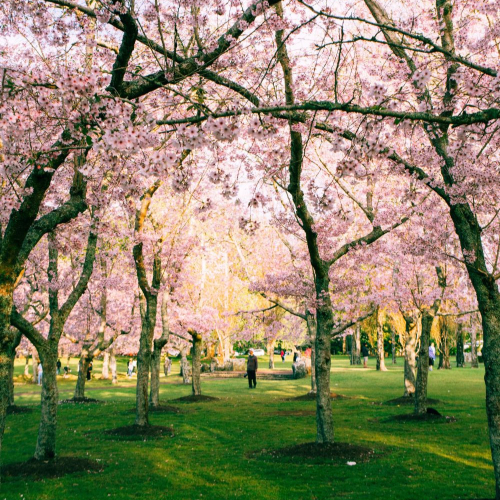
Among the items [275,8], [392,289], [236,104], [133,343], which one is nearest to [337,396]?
[392,289]

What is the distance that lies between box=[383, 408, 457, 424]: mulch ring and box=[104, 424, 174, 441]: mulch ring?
6845 mm

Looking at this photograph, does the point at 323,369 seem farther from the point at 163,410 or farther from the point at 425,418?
the point at 163,410

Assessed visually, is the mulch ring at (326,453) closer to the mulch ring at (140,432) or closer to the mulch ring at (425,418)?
the mulch ring at (140,432)

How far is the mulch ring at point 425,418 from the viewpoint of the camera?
50.6ft

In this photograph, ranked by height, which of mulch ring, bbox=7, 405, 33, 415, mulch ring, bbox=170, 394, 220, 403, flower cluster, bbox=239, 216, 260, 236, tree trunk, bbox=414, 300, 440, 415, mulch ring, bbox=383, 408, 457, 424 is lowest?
mulch ring, bbox=170, 394, 220, 403

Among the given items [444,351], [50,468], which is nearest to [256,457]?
[50,468]

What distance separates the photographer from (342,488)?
8383 millimetres

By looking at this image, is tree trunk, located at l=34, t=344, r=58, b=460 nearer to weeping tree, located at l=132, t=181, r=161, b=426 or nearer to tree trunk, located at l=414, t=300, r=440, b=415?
weeping tree, located at l=132, t=181, r=161, b=426

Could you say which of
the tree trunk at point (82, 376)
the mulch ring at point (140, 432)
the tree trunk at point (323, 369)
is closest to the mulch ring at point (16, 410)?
the tree trunk at point (82, 376)

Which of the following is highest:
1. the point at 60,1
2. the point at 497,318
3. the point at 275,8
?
the point at 275,8

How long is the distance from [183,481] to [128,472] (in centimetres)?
130

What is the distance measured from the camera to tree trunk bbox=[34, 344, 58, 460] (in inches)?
399

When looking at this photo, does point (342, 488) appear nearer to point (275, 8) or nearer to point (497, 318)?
point (497, 318)

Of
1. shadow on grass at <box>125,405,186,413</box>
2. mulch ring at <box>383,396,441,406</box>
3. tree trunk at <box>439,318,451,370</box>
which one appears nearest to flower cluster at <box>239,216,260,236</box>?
shadow on grass at <box>125,405,186,413</box>
